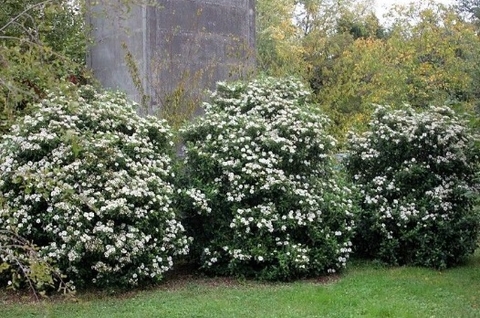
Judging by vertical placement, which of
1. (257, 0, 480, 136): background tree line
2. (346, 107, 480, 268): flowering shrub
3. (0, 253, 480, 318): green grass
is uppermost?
(257, 0, 480, 136): background tree line

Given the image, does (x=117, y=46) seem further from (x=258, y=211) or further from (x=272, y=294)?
(x=272, y=294)

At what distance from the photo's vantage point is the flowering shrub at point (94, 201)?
22.7 ft

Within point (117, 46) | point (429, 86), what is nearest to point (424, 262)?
point (117, 46)

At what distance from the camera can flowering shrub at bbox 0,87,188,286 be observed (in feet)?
22.7

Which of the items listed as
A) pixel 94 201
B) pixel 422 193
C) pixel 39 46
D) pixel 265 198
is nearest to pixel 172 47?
pixel 265 198

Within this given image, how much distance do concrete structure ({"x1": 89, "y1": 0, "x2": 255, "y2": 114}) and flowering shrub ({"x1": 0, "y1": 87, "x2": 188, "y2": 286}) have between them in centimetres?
219

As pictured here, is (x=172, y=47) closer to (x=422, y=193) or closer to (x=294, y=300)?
(x=422, y=193)

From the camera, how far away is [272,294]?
23.4 feet

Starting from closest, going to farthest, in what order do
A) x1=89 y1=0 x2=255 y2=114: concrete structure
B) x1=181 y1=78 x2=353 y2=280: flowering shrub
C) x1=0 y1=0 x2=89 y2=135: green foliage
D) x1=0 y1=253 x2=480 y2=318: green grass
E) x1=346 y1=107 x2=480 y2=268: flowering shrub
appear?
1. x1=0 y1=0 x2=89 y2=135: green foliage
2. x1=0 y1=253 x2=480 y2=318: green grass
3. x1=181 y1=78 x2=353 y2=280: flowering shrub
4. x1=346 y1=107 x2=480 y2=268: flowering shrub
5. x1=89 y1=0 x2=255 y2=114: concrete structure

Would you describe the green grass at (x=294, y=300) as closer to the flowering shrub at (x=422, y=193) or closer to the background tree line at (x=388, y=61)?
the flowering shrub at (x=422, y=193)

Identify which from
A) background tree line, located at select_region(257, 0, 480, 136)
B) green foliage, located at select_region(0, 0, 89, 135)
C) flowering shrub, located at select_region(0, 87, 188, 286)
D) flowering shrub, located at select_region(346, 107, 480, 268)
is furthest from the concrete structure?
background tree line, located at select_region(257, 0, 480, 136)

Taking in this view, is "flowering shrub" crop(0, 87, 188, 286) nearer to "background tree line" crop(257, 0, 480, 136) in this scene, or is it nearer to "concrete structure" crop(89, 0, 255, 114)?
"concrete structure" crop(89, 0, 255, 114)

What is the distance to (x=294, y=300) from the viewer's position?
6.82m

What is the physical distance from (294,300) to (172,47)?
15.4 ft
